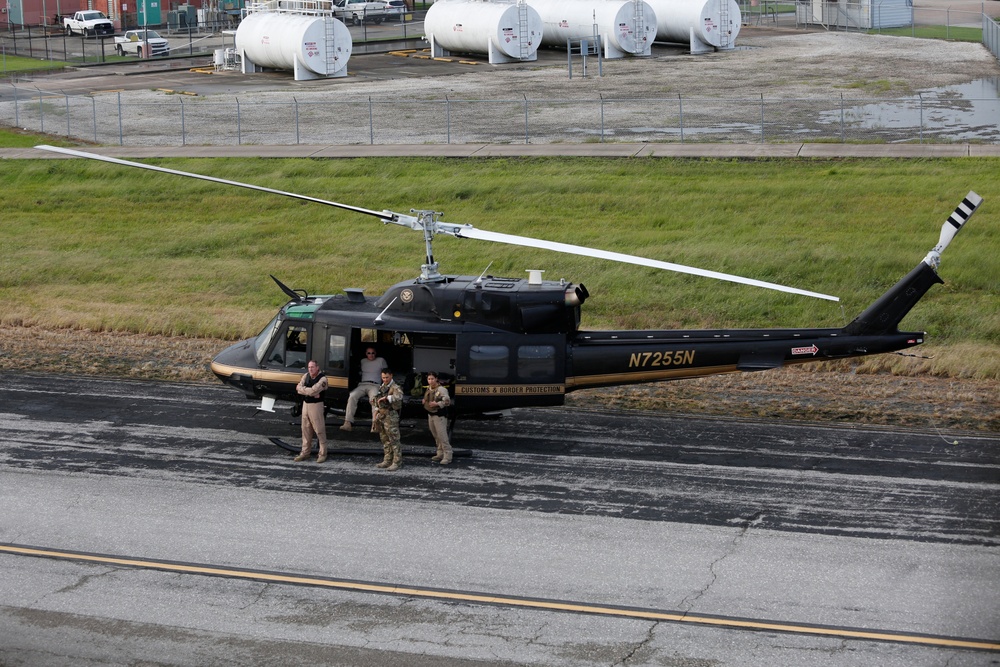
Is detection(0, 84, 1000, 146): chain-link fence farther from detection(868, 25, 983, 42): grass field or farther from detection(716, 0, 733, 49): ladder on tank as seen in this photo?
detection(868, 25, 983, 42): grass field

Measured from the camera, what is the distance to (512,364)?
1791 centimetres

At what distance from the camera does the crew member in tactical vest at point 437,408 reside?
17.6 m

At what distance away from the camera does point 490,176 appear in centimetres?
3697

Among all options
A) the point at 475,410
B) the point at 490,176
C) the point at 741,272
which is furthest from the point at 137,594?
the point at 490,176

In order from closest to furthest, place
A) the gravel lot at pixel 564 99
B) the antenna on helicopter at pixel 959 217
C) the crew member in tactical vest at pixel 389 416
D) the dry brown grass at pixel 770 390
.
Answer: the antenna on helicopter at pixel 959 217 → the crew member in tactical vest at pixel 389 416 → the dry brown grass at pixel 770 390 → the gravel lot at pixel 564 99

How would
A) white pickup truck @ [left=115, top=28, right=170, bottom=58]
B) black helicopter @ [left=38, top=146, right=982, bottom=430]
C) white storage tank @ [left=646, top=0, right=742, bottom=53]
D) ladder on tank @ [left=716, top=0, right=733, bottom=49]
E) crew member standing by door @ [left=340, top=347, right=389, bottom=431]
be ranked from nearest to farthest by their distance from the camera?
black helicopter @ [left=38, top=146, right=982, bottom=430]
crew member standing by door @ [left=340, top=347, right=389, bottom=431]
white storage tank @ [left=646, top=0, right=742, bottom=53]
ladder on tank @ [left=716, top=0, right=733, bottom=49]
white pickup truck @ [left=115, top=28, right=170, bottom=58]

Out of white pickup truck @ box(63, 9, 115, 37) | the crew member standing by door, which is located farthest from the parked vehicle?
the crew member standing by door

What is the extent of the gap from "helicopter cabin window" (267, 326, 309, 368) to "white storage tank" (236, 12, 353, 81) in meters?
43.6

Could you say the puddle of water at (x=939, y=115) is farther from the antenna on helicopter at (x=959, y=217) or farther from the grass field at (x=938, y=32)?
the grass field at (x=938, y=32)

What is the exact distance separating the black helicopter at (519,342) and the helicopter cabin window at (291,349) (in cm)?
3

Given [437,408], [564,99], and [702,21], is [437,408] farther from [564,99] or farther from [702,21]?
[702,21]

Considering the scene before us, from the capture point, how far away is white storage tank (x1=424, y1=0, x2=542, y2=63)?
6300 cm

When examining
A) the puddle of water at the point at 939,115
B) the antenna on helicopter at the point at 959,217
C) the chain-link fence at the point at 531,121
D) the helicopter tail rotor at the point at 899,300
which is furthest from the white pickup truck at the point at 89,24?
the antenna on helicopter at the point at 959,217

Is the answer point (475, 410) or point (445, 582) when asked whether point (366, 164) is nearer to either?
point (475, 410)
